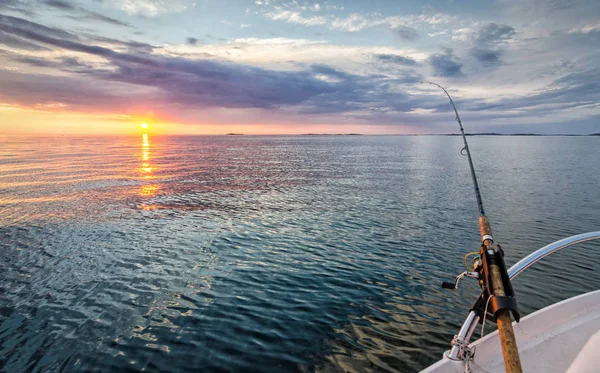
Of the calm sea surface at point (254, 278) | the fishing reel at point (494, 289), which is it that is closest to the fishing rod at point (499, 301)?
the fishing reel at point (494, 289)

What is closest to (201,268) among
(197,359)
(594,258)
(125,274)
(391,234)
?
(125,274)

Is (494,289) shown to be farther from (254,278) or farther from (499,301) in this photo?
(254,278)

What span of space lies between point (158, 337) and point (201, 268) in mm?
4596

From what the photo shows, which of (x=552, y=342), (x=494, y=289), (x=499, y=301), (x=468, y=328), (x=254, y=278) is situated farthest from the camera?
(x=254, y=278)

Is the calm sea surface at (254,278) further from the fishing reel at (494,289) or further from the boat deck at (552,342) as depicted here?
the fishing reel at (494,289)

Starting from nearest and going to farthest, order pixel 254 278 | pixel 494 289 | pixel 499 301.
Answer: pixel 499 301, pixel 494 289, pixel 254 278

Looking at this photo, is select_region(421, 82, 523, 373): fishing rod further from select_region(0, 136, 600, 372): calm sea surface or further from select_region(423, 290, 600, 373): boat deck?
select_region(0, 136, 600, 372): calm sea surface

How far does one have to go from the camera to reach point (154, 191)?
31.4 metres

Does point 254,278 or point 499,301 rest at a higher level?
point 499,301

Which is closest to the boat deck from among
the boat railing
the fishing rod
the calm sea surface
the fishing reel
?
the boat railing

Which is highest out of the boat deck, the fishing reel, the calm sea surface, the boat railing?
the fishing reel

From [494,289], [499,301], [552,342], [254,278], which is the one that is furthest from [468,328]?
[254,278]

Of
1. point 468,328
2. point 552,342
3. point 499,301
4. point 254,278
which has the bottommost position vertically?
point 254,278

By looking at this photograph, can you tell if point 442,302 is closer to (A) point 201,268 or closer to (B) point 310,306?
(B) point 310,306
